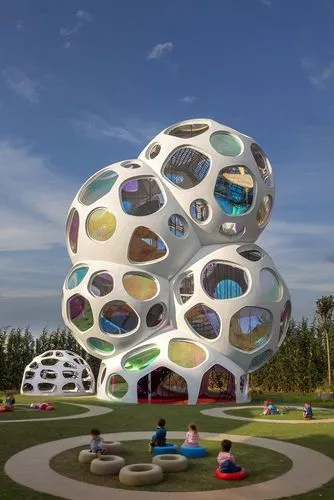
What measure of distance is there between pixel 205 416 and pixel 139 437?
A: 6514 mm

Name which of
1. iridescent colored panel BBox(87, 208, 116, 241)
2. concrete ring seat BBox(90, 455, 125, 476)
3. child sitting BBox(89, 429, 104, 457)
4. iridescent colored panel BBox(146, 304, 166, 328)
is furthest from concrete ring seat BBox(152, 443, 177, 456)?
iridescent colored panel BBox(87, 208, 116, 241)

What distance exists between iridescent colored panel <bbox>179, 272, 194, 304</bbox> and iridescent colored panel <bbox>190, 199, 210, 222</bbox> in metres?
3.69

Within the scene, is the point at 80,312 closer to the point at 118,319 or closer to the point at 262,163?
the point at 118,319

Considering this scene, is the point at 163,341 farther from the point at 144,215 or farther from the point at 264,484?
the point at 264,484

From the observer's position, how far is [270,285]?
32250 millimetres

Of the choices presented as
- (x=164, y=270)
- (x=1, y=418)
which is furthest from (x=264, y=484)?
(x=164, y=270)

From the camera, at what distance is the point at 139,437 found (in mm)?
16062

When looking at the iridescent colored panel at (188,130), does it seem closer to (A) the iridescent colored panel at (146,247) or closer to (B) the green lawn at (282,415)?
(A) the iridescent colored panel at (146,247)

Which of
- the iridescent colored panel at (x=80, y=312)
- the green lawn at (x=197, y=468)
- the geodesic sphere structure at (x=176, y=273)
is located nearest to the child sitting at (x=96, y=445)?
the green lawn at (x=197, y=468)

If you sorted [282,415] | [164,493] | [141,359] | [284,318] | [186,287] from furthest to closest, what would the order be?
[284,318] < [186,287] < [141,359] < [282,415] < [164,493]

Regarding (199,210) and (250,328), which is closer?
(250,328)

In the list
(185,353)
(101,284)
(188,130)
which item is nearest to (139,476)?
(185,353)

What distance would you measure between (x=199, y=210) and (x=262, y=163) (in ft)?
19.6

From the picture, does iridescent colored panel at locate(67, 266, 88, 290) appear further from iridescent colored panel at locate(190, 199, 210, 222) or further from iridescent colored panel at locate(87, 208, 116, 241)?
iridescent colored panel at locate(190, 199, 210, 222)
